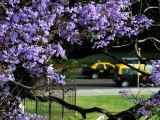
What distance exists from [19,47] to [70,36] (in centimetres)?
62

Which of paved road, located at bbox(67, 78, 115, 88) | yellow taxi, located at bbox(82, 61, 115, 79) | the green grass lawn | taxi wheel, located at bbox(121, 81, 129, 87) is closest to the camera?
the green grass lawn

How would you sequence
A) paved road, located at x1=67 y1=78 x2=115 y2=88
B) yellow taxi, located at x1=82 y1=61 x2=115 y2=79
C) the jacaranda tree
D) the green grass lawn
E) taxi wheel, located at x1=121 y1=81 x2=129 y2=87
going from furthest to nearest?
yellow taxi, located at x1=82 y1=61 x2=115 y2=79 < paved road, located at x1=67 y1=78 x2=115 y2=88 < taxi wheel, located at x1=121 y1=81 x2=129 y2=87 < the green grass lawn < the jacaranda tree

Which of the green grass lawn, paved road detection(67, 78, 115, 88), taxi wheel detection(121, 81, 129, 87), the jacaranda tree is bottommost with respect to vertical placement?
paved road detection(67, 78, 115, 88)

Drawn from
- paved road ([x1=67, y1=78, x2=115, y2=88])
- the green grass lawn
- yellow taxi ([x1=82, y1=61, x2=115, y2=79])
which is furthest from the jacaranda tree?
yellow taxi ([x1=82, y1=61, x2=115, y2=79])

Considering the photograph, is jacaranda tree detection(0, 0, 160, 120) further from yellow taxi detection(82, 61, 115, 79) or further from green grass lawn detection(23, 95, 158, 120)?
yellow taxi detection(82, 61, 115, 79)

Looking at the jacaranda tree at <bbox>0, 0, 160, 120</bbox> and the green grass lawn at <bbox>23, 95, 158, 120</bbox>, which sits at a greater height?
the jacaranda tree at <bbox>0, 0, 160, 120</bbox>

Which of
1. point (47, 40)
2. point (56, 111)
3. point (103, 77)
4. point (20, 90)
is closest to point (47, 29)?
point (47, 40)

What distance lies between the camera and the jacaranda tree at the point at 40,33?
4.59 meters

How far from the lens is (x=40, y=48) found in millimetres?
4652

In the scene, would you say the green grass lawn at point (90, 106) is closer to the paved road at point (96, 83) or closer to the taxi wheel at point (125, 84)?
the taxi wheel at point (125, 84)

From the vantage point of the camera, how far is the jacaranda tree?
4.59 meters

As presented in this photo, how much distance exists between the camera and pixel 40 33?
186 inches

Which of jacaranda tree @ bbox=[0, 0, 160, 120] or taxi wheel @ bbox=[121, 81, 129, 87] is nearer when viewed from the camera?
jacaranda tree @ bbox=[0, 0, 160, 120]

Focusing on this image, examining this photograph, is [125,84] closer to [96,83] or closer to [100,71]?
[96,83]
